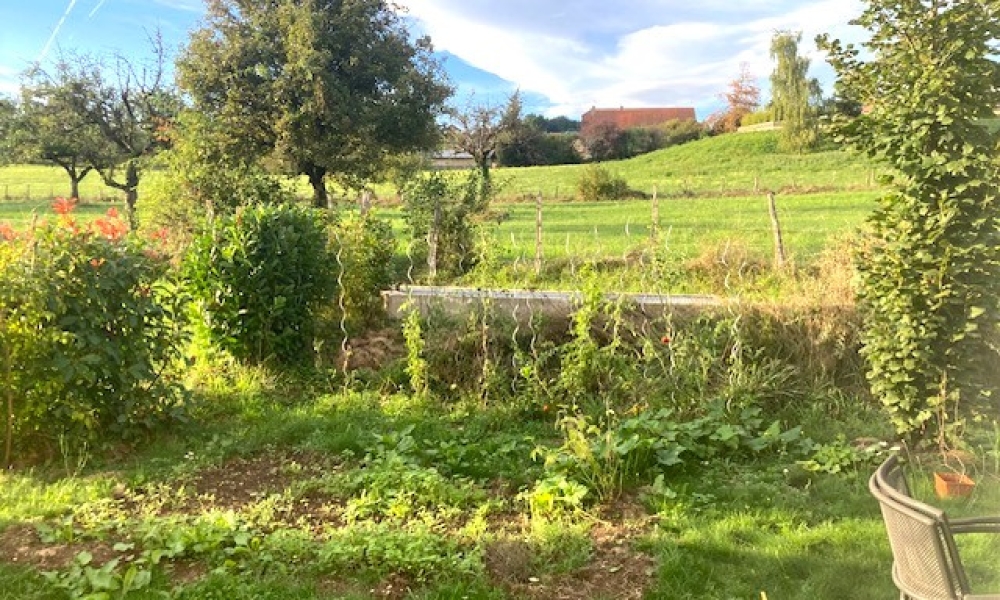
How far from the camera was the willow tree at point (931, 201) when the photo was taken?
13.7 ft

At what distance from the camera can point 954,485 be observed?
406cm

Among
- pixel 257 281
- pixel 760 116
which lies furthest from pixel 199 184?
pixel 760 116

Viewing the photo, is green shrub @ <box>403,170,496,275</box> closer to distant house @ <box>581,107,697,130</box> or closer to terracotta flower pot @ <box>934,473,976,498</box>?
terracotta flower pot @ <box>934,473,976,498</box>

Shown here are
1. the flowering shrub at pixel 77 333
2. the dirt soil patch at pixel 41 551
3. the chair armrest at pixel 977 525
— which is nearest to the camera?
the chair armrest at pixel 977 525

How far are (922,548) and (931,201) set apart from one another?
322 centimetres

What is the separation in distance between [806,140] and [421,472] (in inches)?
1259

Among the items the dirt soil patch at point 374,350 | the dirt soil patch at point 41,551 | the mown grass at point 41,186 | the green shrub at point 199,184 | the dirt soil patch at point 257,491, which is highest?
the mown grass at point 41,186

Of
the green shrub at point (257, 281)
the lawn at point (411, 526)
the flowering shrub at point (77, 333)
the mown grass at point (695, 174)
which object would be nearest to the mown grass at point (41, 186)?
the mown grass at point (695, 174)

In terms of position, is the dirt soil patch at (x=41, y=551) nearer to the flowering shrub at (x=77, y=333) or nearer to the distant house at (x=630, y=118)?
the flowering shrub at (x=77, y=333)

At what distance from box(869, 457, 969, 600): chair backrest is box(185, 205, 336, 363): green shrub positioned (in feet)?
17.5

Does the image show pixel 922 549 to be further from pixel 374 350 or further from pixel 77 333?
pixel 374 350

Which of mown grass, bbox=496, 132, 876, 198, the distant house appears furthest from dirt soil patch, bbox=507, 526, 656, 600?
the distant house

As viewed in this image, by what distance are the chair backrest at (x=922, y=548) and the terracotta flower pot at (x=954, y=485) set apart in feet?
8.41

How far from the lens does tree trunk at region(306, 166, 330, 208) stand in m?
14.8
